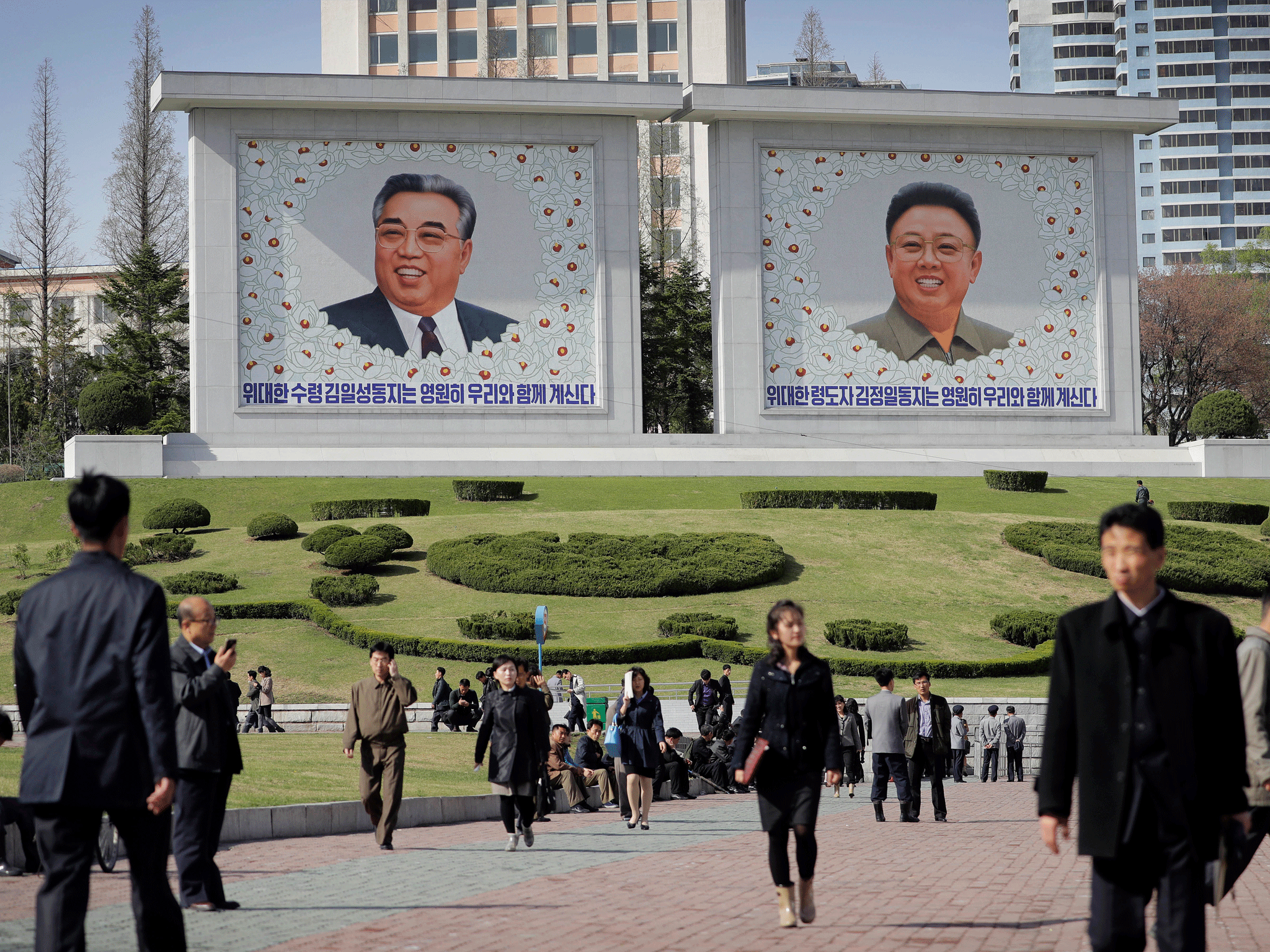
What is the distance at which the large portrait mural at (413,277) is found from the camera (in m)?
41.2

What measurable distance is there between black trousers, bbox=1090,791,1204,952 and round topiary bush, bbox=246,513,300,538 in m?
29.6

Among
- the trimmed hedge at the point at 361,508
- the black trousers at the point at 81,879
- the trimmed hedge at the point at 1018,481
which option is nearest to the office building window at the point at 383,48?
the trimmed hedge at the point at 361,508

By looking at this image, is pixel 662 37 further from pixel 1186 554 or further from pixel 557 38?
pixel 1186 554

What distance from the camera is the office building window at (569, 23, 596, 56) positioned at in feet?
251

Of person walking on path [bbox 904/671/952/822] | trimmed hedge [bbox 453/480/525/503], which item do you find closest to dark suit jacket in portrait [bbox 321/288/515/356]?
trimmed hedge [bbox 453/480/525/503]

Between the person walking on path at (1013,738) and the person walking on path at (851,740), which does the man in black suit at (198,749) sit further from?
the person walking on path at (1013,738)

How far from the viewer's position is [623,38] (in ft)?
250

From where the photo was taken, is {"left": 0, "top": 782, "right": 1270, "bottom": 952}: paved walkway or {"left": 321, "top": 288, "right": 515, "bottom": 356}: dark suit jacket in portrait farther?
{"left": 321, "top": 288, "right": 515, "bottom": 356}: dark suit jacket in portrait

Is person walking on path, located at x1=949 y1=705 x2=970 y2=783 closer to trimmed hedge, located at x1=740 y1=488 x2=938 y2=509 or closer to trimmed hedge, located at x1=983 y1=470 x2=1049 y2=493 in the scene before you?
trimmed hedge, located at x1=740 y1=488 x2=938 y2=509

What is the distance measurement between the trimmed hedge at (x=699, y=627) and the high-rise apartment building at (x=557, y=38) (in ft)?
162

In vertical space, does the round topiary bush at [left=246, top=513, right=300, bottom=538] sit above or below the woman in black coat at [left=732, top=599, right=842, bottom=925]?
above

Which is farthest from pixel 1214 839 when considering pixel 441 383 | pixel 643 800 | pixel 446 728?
pixel 441 383

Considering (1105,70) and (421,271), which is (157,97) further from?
(1105,70)

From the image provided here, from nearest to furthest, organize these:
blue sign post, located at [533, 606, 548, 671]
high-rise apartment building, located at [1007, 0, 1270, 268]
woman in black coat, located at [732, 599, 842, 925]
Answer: woman in black coat, located at [732, 599, 842, 925], blue sign post, located at [533, 606, 548, 671], high-rise apartment building, located at [1007, 0, 1270, 268]
